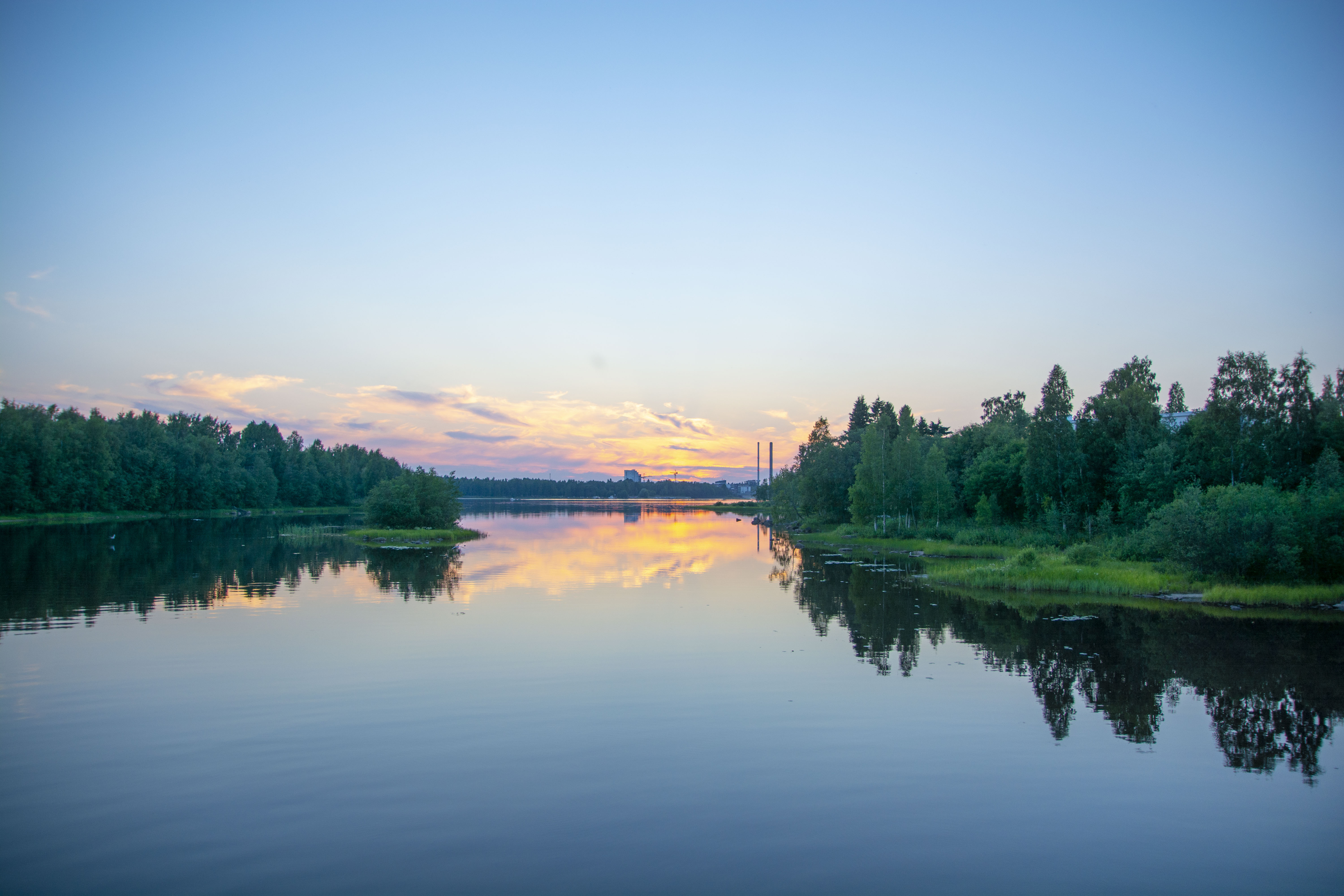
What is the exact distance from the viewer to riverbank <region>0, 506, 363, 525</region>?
85000mm

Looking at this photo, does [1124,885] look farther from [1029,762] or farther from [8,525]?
[8,525]

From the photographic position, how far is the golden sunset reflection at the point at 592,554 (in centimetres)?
3853

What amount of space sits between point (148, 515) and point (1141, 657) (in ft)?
410

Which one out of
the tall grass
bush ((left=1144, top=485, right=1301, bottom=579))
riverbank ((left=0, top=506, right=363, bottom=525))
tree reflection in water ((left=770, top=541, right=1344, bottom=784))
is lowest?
riverbank ((left=0, top=506, right=363, bottom=525))

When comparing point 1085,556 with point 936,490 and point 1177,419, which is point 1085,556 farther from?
point 1177,419

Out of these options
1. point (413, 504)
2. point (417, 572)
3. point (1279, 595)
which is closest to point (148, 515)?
point (413, 504)

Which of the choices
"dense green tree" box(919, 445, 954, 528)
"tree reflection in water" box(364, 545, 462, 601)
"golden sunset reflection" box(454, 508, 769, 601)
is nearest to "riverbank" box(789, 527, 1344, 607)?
"dense green tree" box(919, 445, 954, 528)

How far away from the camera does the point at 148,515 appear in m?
108

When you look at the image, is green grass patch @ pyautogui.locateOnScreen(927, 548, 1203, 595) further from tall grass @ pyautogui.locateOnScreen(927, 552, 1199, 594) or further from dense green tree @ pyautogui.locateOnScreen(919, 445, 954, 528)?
dense green tree @ pyautogui.locateOnScreen(919, 445, 954, 528)

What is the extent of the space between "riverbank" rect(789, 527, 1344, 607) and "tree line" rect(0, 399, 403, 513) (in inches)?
3518

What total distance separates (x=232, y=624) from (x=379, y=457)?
591 ft

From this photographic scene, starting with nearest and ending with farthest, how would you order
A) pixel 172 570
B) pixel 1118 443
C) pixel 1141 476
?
pixel 172 570, pixel 1141 476, pixel 1118 443

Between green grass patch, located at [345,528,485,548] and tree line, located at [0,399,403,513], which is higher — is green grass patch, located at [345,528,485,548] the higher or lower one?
the lower one

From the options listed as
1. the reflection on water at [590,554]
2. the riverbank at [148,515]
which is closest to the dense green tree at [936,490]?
the reflection on water at [590,554]
